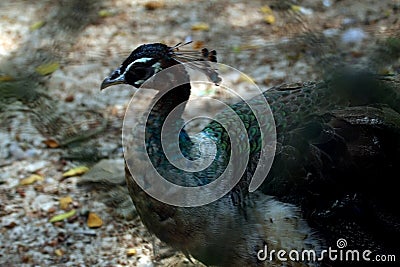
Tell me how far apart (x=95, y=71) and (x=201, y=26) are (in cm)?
75

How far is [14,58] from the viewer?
3.70 metres

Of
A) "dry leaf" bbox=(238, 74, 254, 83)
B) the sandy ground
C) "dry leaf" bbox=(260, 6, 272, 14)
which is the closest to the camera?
the sandy ground

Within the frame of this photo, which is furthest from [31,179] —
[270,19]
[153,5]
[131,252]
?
[270,19]

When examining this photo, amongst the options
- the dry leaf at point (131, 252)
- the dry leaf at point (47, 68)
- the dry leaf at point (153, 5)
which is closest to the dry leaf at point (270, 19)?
the dry leaf at point (153, 5)

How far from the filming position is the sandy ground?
9.20 feet

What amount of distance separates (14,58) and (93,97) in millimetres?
494

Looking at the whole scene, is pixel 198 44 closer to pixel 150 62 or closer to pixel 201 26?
pixel 201 26

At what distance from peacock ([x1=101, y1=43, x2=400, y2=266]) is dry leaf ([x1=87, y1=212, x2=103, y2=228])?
0.62m

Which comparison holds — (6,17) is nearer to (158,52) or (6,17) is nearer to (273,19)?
(273,19)

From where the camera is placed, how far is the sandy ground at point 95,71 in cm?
280

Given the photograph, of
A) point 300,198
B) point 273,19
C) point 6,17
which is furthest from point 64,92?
point 300,198

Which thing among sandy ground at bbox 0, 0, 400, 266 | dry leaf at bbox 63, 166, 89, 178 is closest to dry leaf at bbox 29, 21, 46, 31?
sandy ground at bbox 0, 0, 400, 266

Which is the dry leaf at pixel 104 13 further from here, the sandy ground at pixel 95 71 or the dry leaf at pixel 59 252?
the dry leaf at pixel 59 252

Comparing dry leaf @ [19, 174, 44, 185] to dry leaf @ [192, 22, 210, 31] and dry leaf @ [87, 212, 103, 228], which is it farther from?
dry leaf @ [192, 22, 210, 31]
